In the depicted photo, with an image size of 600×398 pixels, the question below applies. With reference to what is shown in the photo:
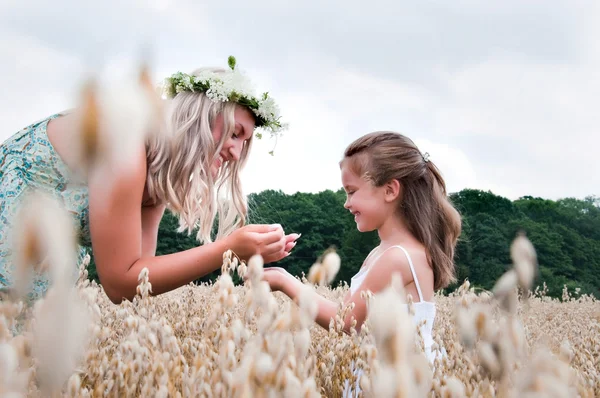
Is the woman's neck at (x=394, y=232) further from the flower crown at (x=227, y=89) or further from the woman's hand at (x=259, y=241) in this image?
the flower crown at (x=227, y=89)

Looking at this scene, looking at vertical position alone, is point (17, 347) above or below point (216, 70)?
below

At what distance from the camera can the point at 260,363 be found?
593 mm

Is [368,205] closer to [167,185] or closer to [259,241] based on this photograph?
[259,241]

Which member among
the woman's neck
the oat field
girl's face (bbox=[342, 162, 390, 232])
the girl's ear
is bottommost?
the oat field

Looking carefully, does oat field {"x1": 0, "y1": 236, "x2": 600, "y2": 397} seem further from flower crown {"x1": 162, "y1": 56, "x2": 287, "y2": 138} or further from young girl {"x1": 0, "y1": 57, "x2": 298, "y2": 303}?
flower crown {"x1": 162, "y1": 56, "x2": 287, "y2": 138}

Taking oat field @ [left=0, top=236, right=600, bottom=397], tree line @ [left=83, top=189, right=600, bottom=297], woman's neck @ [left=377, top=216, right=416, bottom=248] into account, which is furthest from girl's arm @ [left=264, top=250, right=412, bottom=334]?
tree line @ [left=83, top=189, right=600, bottom=297]

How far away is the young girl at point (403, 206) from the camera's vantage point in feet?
10.5

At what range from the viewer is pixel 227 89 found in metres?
3.10

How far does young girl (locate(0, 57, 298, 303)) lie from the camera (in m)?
2.21

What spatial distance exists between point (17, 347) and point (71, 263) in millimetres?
388

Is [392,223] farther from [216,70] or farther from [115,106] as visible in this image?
[115,106]

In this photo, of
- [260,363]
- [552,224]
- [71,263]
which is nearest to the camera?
[71,263]

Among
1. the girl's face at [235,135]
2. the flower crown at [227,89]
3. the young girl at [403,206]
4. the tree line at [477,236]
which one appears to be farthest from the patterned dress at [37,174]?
the tree line at [477,236]

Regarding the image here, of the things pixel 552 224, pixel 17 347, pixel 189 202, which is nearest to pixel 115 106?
pixel 17 347
